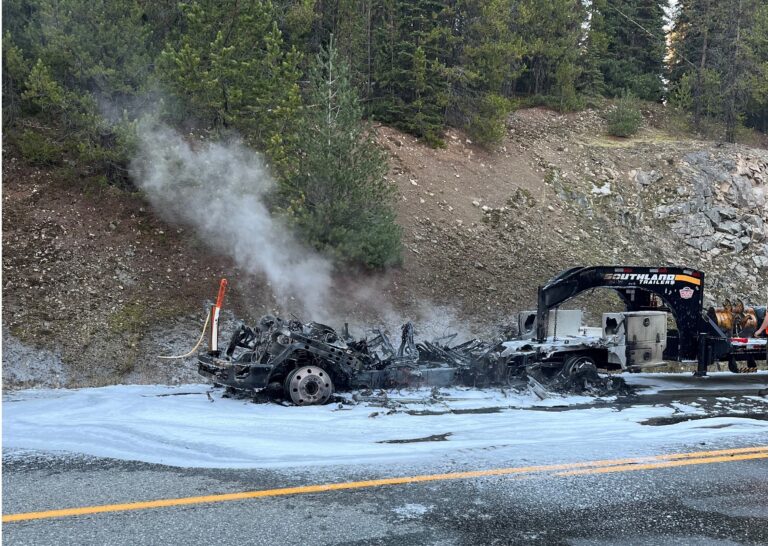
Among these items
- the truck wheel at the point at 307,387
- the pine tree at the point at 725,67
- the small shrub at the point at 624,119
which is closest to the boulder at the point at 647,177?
the small shrub at the point at 624,119

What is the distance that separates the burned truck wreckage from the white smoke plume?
236 inches

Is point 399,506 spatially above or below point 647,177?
below

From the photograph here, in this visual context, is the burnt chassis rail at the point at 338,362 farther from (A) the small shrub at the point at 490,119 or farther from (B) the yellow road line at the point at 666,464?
(A) the small shrub at the point at 490,119

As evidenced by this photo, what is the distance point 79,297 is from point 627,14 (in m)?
36.1

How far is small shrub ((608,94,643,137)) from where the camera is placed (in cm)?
3069

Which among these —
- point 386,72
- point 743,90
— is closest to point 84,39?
point 386,72

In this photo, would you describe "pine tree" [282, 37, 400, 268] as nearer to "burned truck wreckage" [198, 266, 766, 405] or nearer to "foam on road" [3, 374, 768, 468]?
"burned truck wreckage" [198, 266, 766, 405]

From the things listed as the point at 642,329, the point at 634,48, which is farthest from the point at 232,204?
the point at 634,48

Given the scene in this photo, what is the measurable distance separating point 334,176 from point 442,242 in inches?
244

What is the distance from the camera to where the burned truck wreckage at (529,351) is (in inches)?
331

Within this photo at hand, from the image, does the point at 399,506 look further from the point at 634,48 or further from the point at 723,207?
the point at 634,48

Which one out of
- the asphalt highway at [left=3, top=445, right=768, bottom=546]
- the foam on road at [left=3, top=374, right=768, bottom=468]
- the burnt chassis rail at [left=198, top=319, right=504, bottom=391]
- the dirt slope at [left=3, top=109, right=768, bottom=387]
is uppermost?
the dirt slope at [left=3, top=109, right=768, bottom=387]

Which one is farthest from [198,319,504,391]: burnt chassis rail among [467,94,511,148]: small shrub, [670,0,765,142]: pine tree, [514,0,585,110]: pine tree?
[670,0,765,142]: pine tree

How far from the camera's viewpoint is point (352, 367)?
28.7 feet
